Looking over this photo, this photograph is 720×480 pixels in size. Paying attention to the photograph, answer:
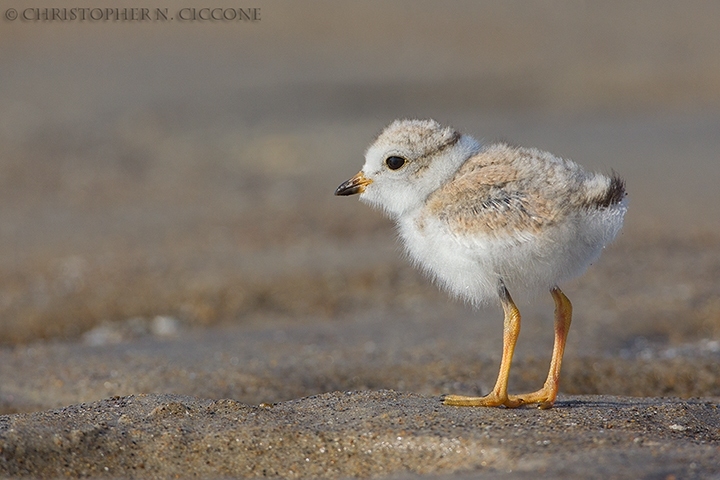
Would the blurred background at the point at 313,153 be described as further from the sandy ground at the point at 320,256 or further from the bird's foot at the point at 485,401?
the bird's foot at the point at 485,401

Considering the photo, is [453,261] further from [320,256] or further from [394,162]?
[320,256]

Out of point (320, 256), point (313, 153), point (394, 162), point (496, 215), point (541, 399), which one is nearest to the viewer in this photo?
point (496, 215)

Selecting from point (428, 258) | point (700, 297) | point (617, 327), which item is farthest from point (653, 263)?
point (428, 258)

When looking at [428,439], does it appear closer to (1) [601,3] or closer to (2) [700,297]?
(2) [700,297]

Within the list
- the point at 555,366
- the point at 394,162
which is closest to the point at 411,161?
the point at 394,162

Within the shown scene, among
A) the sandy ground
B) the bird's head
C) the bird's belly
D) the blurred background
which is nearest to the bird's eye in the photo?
the bird's head

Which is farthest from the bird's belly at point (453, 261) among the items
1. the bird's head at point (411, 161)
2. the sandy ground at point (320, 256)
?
the sandy ground at point (320, 256)

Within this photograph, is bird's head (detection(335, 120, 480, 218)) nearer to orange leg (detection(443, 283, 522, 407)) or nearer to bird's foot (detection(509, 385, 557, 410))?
orange leg (detection(443, 283, 522, 407))
